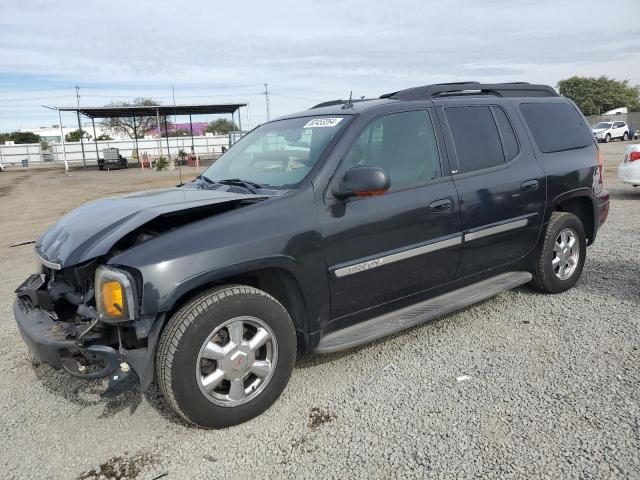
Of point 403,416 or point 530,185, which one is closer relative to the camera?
point 403,416

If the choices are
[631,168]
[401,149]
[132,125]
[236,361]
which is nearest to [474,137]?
[401,149]

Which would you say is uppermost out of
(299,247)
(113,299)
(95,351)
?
(299,247)

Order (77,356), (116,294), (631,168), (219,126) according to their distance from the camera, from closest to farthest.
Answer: (116,294)
(77,356)
(631,168)
(219,126)

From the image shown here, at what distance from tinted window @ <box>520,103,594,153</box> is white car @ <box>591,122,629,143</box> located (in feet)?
123

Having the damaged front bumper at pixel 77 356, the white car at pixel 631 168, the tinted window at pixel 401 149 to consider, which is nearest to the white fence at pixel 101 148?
the white car at pixel 631 168

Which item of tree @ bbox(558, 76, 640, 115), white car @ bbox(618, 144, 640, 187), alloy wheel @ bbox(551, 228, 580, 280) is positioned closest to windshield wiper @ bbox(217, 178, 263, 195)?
alloy wheel @ bbox(551, 228, 580, 280)

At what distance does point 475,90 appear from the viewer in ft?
14.5

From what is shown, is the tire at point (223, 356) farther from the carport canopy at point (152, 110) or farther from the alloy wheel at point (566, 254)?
the carport canopy at point (152, 110)

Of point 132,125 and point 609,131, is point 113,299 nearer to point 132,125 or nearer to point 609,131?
point 609,131

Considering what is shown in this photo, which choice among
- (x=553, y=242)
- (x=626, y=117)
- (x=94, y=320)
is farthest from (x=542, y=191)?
(x=626, y=117)

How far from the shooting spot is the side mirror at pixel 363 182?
3039 mm

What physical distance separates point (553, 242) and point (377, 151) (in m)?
2.07

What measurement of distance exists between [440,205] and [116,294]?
2.21 m

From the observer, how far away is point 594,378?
323 cm
